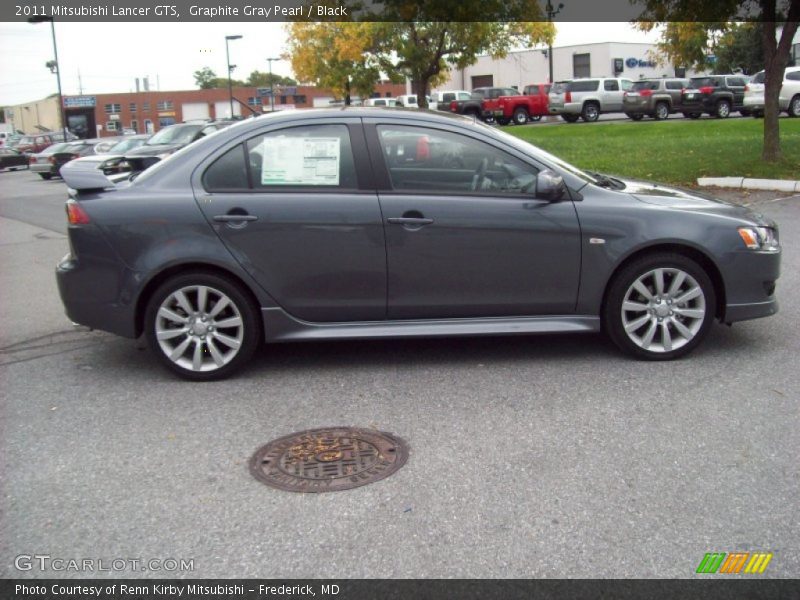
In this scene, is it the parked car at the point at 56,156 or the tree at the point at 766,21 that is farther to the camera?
the parked car at the point at 56,156

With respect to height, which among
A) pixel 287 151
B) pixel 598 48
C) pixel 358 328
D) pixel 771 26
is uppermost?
pixel 598 48

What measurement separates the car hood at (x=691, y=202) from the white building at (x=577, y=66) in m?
58.6

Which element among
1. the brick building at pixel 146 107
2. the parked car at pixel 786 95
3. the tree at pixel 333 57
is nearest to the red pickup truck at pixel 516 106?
the tree at pixel 333 57

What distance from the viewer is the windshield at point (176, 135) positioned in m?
21.7

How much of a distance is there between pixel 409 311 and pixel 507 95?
36.5 meters

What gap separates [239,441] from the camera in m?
4.35

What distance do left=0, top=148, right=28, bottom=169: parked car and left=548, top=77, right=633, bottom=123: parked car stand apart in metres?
26.0

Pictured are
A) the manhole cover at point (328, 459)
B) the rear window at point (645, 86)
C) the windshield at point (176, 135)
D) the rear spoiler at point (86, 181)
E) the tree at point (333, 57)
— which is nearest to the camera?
the manhole cover at point (328, 459)

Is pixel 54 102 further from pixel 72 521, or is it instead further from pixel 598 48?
pixel 72 521

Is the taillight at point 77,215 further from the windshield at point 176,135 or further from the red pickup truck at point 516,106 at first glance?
the red pickup truck at point 516,106

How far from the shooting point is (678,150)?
17.9 metres

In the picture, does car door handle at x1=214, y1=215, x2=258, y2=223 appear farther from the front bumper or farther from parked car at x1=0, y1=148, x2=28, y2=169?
parked car at x1=0, y1=148, x2=28, y2=169

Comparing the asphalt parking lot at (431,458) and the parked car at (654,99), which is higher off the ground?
the parked car at (654,99)

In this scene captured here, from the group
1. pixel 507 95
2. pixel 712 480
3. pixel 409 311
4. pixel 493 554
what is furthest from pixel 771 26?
pixel 507 95
